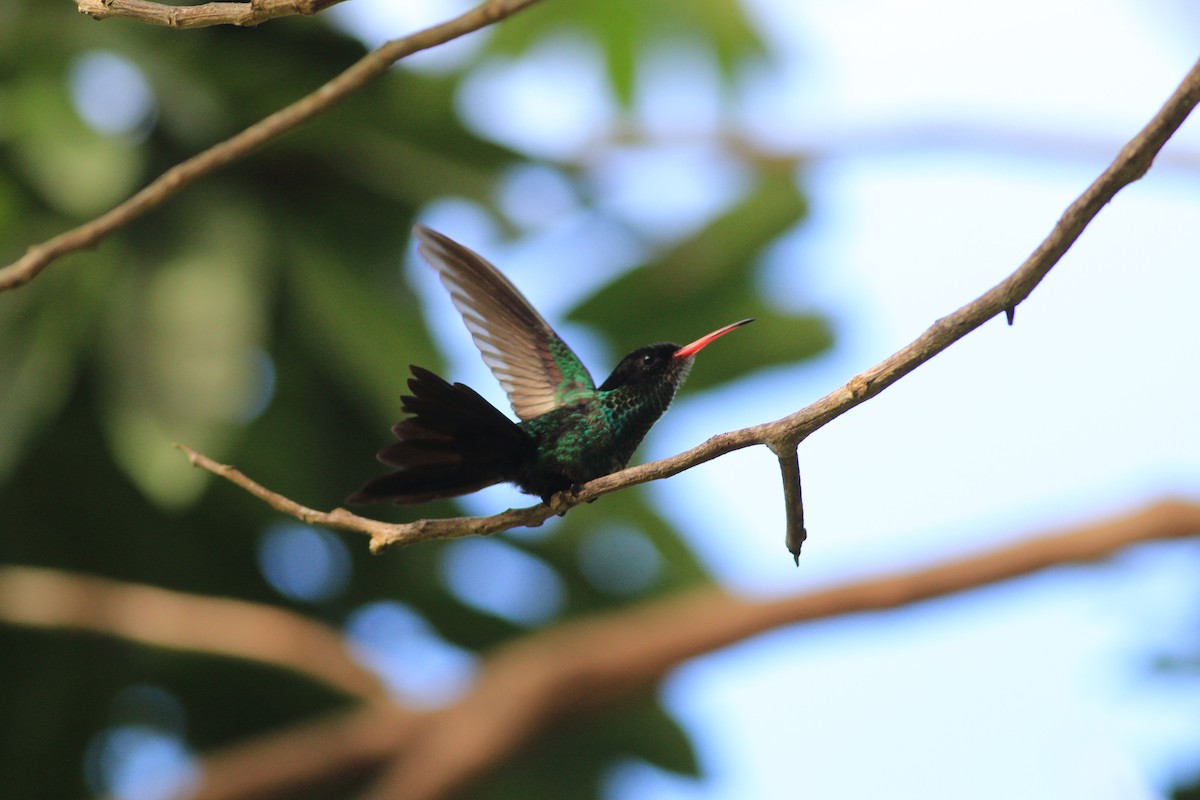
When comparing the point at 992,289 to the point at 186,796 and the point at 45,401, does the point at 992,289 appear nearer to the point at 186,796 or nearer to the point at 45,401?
the point at 45,401

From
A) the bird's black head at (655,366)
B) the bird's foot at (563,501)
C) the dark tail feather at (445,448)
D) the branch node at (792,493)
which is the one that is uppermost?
the bird's black head at (655,366)

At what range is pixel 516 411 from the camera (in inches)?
87.6

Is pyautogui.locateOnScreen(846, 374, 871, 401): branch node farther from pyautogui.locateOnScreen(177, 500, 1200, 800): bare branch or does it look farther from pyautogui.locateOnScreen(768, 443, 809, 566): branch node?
pyautogui.locateOnScreen(177, 500, 1200, 800): bare branch

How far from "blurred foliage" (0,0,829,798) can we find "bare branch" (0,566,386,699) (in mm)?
418

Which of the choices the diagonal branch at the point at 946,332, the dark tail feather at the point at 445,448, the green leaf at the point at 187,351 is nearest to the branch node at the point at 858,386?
the diagonal branch at the point at 946,332

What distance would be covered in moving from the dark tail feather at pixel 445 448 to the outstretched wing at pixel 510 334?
142 mm

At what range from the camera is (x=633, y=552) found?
570cm

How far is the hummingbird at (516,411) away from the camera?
1.89 metres

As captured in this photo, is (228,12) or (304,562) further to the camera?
(304,562)

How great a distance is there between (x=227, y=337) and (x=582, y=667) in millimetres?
1888

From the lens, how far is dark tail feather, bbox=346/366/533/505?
72.4 inches

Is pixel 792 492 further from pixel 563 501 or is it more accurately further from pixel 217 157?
pixel 217 157

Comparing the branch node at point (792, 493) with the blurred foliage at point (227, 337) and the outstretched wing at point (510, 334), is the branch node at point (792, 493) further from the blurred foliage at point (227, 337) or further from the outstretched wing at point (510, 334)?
the blurred foliage at point (227, 337)

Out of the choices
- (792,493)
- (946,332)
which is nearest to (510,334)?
(792,493)
